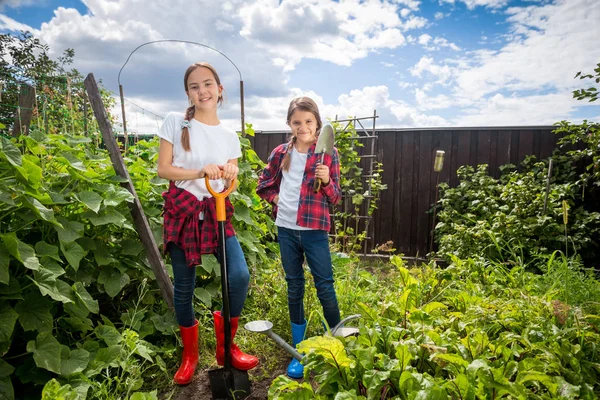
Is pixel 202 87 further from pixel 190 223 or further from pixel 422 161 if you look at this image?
pixel 422 161

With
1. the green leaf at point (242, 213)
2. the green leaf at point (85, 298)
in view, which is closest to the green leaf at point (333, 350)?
the green leaf at point (85, 298)

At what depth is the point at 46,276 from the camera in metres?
1.71

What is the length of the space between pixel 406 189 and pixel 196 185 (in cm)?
469

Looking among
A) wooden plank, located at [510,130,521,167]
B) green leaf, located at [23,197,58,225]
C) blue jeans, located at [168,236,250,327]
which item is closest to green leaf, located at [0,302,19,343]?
green leaf, located at [23,197,58,225]

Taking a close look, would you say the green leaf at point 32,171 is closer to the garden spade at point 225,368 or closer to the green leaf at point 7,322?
the green leaf at point 7,322

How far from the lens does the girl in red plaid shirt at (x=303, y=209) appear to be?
185cm

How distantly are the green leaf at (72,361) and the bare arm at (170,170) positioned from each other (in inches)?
34.6

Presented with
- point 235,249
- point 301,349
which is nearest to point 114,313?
point 235,249

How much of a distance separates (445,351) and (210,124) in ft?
4.39

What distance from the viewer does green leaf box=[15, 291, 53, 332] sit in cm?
172

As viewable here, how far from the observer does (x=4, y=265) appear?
155 cm

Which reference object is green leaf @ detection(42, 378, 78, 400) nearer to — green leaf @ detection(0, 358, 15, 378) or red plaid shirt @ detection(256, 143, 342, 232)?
green leaf @ detection(0, 358, 15, 378)

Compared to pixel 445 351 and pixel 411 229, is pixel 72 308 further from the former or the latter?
pixel 411 229

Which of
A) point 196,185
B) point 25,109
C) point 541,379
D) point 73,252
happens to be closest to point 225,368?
point 196,185
